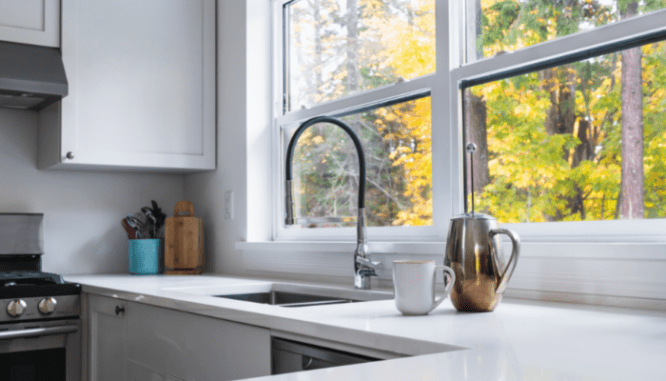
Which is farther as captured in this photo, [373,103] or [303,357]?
[373,103]

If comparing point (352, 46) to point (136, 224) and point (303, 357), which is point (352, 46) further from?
point (303, 357)

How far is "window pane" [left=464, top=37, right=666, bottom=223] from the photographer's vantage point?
4.73 feet

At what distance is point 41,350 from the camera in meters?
2.15

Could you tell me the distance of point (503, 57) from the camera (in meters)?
1.73

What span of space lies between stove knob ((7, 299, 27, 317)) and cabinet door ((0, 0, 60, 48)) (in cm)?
98

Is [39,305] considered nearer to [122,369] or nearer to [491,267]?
[122,369]

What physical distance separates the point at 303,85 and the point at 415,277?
1.49 m

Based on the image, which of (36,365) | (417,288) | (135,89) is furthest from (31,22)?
(417,288)

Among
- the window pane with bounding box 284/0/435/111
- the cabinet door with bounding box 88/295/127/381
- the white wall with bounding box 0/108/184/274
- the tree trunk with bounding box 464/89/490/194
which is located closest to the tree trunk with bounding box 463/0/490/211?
the tree trunk with bounding box 464/89/490/194

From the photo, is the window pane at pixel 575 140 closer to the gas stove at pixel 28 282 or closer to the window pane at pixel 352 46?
the window pane at pixel 352 46

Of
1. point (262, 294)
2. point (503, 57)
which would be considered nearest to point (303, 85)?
point (262, 294)

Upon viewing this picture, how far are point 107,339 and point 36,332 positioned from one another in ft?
0.76

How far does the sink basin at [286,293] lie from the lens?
1.86 metres

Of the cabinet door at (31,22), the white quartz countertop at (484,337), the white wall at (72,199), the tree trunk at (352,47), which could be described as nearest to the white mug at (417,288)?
the white quartz countertop at (484,337)
